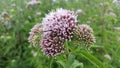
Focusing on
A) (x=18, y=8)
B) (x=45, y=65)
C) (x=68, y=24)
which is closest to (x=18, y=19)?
(x=18, y=8)

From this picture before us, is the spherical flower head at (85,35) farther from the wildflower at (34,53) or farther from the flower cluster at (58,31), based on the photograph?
the wildflower at (34,53)

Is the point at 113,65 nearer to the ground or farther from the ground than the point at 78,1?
nearer to the ground

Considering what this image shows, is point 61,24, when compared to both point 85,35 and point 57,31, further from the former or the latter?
point 85,35

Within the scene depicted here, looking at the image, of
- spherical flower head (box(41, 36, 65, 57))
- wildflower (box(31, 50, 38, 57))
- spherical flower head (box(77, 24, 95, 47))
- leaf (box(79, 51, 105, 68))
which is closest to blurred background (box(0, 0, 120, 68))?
wildflower (box(31, 50, 38, 57))

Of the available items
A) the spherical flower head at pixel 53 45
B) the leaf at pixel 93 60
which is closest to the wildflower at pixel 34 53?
the spherical flower head at pixel 53 45

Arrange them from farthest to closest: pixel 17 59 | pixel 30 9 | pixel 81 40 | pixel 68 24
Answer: pixel 30 9 < pixel 17 59 < pixel 81 40 < pixel 68 24

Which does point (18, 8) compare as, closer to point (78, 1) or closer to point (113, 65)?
point (78, 1)
